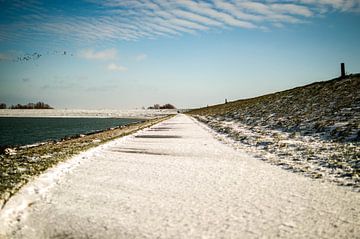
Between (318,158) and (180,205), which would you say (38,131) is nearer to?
(318,158)

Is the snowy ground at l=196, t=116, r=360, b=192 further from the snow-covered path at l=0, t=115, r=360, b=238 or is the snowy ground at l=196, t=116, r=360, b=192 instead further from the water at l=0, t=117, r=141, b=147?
the water at l=0, t=117, r=141, b=147

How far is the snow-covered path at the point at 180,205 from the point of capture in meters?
4.66

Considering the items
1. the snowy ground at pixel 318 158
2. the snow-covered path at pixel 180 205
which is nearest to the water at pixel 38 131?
the snow-covered path at pixel 180 205

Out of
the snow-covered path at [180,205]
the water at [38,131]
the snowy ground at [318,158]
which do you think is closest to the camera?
the snow-covered path at [180,205]

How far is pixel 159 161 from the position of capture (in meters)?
11.0

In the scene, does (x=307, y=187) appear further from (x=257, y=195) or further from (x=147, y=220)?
(x=147, y=220)

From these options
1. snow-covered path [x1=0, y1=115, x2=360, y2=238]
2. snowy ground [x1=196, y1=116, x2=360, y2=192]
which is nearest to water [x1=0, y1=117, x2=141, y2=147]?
snow-covered path [x1=0, y1=115, x2=360, y2=238]

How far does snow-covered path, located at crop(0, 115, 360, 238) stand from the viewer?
15.3 feet

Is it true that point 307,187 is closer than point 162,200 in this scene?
No

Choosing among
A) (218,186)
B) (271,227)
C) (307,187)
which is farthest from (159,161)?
(271,227)

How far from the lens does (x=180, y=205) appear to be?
19.2 ft

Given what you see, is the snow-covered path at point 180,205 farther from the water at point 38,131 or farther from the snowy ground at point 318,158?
the water at point 38,131

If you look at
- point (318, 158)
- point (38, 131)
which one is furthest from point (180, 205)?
point (38, 131)

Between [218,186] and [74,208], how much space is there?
380 centimetres
